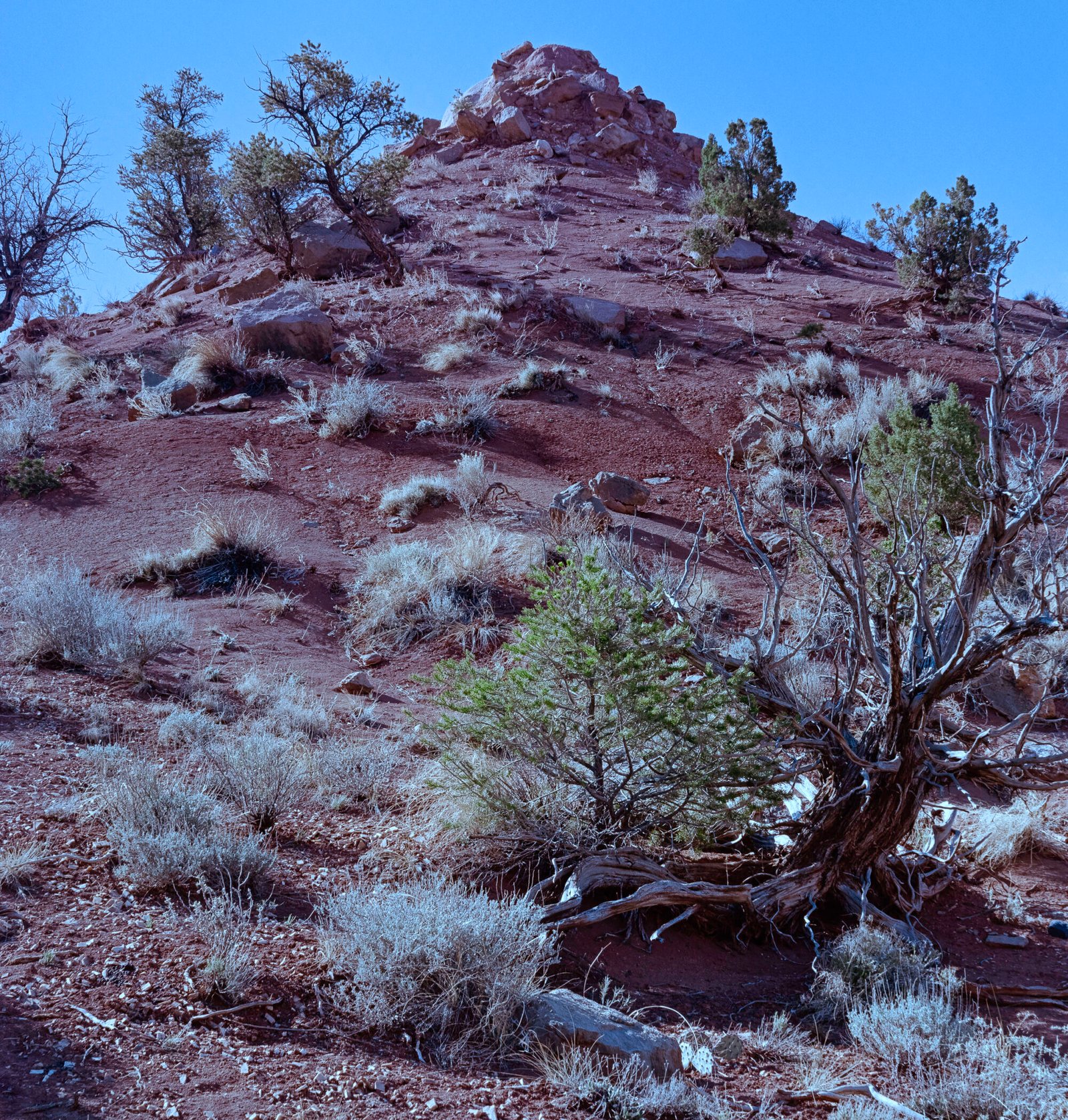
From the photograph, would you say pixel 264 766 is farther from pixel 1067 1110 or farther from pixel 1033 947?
pixel 1033 947

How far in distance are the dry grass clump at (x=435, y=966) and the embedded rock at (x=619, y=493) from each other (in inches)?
343

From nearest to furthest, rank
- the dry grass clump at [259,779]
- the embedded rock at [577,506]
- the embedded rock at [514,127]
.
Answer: the dry grass clump at [259,779] < the embedded rock at [577,506] < the embedded rock at [514,127]

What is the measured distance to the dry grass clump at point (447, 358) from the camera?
53.1 ft

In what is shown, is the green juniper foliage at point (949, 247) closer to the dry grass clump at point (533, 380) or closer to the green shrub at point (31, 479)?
the dry grass clump at point (533, 380)

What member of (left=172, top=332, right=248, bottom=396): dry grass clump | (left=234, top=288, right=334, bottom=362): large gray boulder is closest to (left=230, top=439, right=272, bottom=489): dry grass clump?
(left=172, top=332, right=248, bottom=396): dry grass clump

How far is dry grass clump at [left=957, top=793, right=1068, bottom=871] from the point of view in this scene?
6285 mm

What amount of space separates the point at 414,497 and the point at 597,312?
25.5ft

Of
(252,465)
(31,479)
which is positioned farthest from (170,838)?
(31,479)

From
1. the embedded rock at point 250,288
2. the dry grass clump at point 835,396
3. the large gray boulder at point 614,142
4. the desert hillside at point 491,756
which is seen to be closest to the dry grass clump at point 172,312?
the embedded rock at point 250,288

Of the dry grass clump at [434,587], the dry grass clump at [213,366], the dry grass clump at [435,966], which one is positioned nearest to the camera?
the dry grass clump at [435,966]

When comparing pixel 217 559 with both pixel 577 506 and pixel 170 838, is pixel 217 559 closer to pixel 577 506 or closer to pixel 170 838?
pixel 577 506

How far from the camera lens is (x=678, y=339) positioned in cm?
1756

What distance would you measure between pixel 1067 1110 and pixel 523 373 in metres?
13.6

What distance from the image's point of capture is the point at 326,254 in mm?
22156
